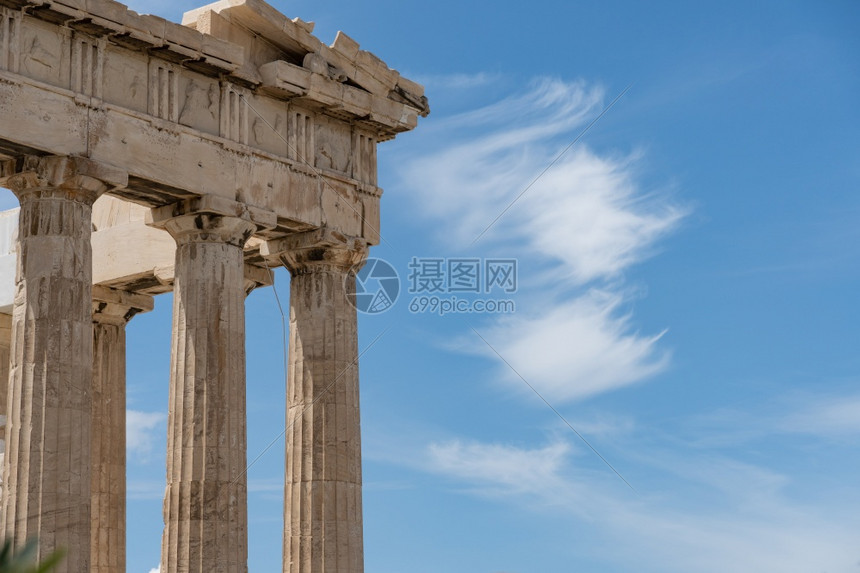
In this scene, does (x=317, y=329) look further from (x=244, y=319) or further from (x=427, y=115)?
(x=427, y=115)

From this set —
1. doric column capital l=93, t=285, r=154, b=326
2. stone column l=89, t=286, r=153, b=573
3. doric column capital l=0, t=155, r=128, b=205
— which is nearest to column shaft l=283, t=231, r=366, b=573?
stone column l=89, t=286, r=153, b=573

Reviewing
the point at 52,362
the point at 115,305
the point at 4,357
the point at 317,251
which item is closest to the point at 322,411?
the point at 317,251

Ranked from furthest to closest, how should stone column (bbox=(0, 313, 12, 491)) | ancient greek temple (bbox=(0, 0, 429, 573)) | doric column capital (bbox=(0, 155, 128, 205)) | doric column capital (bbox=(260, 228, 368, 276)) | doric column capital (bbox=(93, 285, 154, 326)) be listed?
stone column (bbox=(0, 313, 12, 491)) < doric column capital (bbox=(93, 285, 154, 326)) < doric column capital (bbox=(260, 228, 368, 276)) < doric column capital (bbox=(0, 155, 128, 205)) < ancient greek temple (bbox=(0, 0, 429, 573))

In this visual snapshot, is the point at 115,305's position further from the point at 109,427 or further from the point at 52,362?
the point at 52,362

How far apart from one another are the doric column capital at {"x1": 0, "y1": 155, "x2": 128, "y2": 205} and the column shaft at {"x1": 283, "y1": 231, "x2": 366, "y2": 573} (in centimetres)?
678

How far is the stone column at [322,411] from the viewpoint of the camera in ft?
118

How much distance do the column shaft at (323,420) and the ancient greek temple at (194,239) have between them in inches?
1.8

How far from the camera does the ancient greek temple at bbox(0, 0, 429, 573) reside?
30.6 metres

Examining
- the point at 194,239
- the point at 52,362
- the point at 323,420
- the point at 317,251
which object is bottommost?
the point at 323,420

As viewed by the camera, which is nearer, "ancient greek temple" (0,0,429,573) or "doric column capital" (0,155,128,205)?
"ancient greek temple" (0,0,429,573)

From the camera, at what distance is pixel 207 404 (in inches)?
1329

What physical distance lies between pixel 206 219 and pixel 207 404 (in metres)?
4.03

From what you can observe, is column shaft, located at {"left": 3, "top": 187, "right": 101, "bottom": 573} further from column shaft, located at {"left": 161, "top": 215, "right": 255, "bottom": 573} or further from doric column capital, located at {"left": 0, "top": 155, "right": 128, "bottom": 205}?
column shaft, located at {"left": 161, "top": 215, "right": 255, "bottom": 573}

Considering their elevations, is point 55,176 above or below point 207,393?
above
